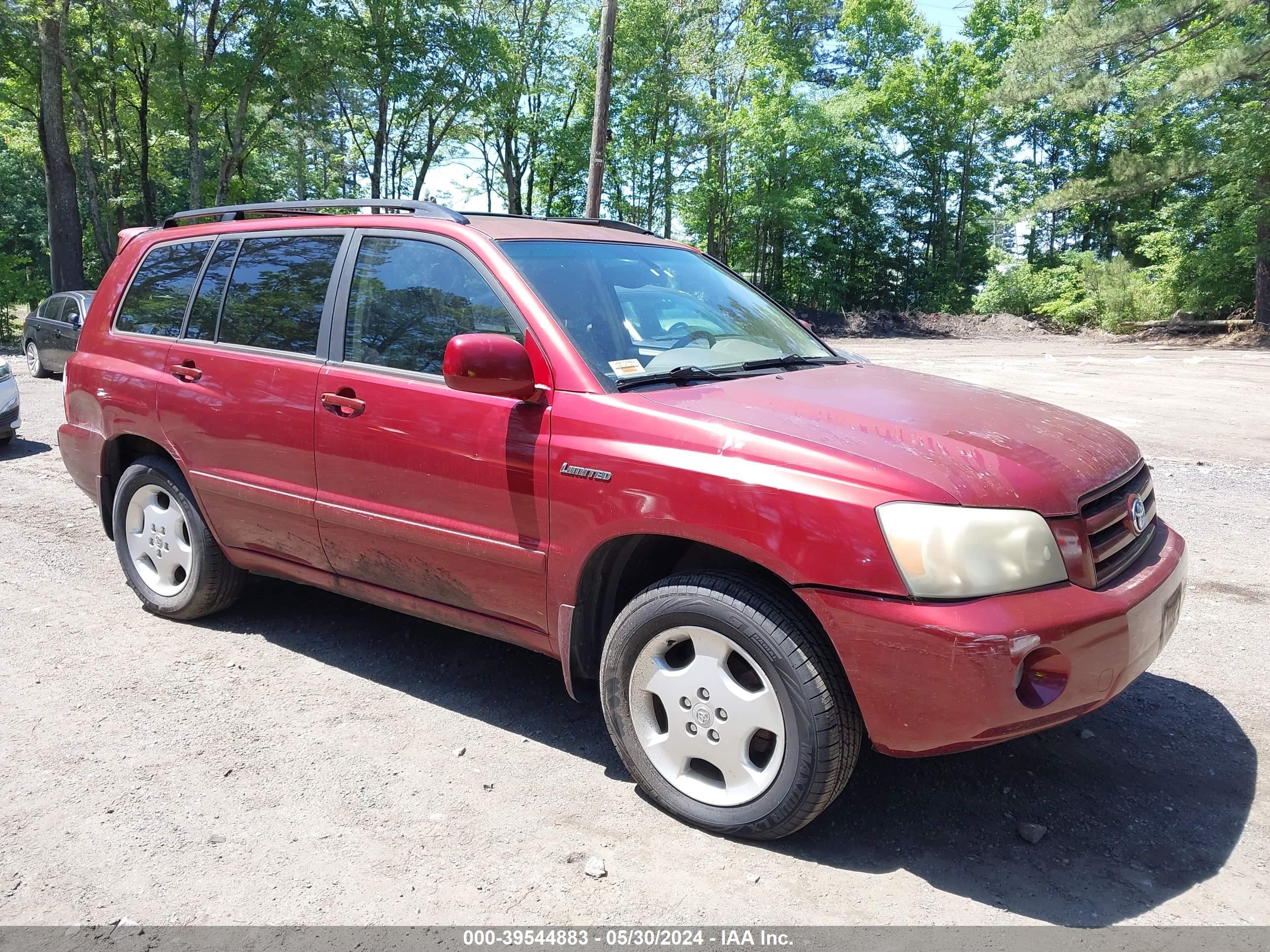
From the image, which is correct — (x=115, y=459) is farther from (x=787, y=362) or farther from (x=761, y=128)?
(x=761, y=128)

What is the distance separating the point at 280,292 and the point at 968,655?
3.20m

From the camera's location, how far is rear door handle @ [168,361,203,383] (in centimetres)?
429

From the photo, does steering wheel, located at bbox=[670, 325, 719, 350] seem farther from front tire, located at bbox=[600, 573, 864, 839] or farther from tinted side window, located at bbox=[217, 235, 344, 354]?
tinted side window, located at bbox=[217, 235, 344, 354]

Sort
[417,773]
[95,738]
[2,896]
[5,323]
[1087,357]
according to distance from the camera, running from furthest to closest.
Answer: [5,323], [1087,357], [95,738], [417,773], [2,896]

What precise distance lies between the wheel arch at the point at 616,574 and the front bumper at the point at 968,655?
49cm

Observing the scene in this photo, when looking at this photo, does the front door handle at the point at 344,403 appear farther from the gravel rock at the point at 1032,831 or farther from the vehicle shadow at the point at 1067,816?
the gravel rock at the point at 1032,831

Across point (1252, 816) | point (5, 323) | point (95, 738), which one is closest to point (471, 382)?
point (95, 738)

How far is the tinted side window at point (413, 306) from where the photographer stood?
3.50 m

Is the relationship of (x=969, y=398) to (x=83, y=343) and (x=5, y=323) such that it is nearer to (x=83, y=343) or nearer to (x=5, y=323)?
(x=83, y=343)

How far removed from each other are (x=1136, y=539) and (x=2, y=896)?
353 centimetres

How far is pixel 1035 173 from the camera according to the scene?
1823 inches

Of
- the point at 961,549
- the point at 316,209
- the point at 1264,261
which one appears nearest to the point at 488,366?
the point at 961,549

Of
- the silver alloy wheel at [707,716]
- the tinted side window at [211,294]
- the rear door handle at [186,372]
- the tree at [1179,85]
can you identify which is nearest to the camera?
the silver alloy wheel at [707,716]

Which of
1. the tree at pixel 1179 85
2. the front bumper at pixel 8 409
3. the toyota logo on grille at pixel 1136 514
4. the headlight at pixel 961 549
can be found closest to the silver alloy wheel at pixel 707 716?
the headlight at pixel 961 549
